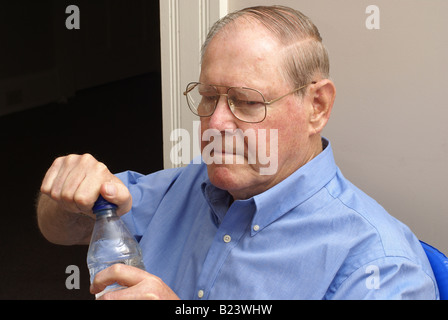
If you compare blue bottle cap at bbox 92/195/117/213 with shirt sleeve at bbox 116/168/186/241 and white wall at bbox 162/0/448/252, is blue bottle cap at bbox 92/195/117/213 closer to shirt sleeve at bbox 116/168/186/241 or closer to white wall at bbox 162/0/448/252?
shirt sleeve at bbox 116/168/186/241

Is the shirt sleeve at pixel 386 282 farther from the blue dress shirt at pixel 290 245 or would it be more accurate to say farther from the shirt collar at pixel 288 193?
the shirt collar at pixel 288 193

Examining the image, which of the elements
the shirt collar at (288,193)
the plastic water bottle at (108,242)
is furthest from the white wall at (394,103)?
the plastic water bottle at (108,242)

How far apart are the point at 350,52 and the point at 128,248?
0.81m

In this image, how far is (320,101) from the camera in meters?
1.33

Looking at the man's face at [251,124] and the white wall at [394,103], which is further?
the white wall at [394,103]

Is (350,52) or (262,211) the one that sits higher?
(350,52)

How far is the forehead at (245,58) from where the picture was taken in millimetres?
1237

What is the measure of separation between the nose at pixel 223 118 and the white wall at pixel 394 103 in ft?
1.62

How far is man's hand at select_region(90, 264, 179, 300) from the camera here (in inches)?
40.4

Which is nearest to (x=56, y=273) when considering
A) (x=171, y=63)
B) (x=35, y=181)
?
(x=35, y=181)

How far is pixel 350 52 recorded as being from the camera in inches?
62.8

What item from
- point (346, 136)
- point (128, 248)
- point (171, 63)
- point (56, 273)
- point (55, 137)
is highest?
point (171, 63)

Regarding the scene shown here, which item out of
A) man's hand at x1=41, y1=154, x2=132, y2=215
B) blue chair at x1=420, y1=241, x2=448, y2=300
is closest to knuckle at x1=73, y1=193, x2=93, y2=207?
man's hand at x1=41, y1=154, x2=132, y2=215

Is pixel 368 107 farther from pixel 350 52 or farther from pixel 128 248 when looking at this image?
pixel 128 248
